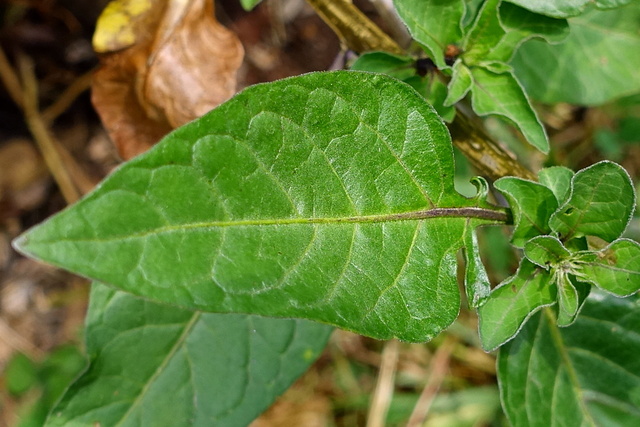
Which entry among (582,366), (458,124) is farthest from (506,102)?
(582,366)

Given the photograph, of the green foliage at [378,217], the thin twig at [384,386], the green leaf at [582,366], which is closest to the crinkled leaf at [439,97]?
the green foliage at [378,217]

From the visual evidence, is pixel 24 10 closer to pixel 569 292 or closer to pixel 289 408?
pixel 289 408

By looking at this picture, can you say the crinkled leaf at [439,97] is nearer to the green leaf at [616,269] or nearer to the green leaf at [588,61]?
the green leaf at [616,269]

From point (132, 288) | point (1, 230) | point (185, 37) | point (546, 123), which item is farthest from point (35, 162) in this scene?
point (546, 123)

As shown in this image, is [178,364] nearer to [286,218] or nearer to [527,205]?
[286,218]

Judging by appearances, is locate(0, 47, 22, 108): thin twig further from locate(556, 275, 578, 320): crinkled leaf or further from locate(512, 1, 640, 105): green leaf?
locate(556, 275, 578, 320): crinkled leaf
